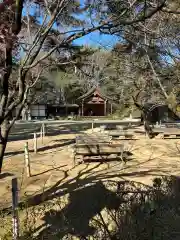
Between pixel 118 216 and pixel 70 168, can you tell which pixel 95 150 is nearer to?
pixel 70 168

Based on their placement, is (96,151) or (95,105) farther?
(95,105)

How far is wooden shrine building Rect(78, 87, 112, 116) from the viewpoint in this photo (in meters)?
45.2

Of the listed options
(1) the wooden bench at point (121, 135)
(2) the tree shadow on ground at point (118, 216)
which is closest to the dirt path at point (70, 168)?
(2) the tree shadow on ground at point (118, 216)

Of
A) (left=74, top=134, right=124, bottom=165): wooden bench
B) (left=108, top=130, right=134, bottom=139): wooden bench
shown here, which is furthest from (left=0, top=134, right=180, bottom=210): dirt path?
(left=108, top=130, right=134, bottom=139): wooden bench

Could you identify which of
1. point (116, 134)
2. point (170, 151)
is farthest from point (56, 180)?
point (116, 134)

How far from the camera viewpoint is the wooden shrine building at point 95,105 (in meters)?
45.2

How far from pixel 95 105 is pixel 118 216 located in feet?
140

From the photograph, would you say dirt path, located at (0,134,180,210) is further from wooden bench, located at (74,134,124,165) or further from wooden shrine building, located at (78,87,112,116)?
wooden shrine building, located at (78,87,112,116)

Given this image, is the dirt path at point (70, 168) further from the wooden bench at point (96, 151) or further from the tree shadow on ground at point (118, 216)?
the tree shadow on ground at point (118, 216)

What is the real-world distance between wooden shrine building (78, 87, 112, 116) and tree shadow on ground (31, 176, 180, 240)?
1521 inches

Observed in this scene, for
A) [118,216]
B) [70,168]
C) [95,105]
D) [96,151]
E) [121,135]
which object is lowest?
[70,168]

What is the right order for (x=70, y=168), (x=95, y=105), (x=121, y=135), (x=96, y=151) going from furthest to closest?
(x=95, y=105) → (x=121, y=135) → (x=96, y=151) → (x=70, y=168)

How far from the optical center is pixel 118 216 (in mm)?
4719

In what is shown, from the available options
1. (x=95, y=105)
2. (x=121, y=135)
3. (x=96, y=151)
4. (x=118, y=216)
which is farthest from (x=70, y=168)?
(x=95, y=105)
